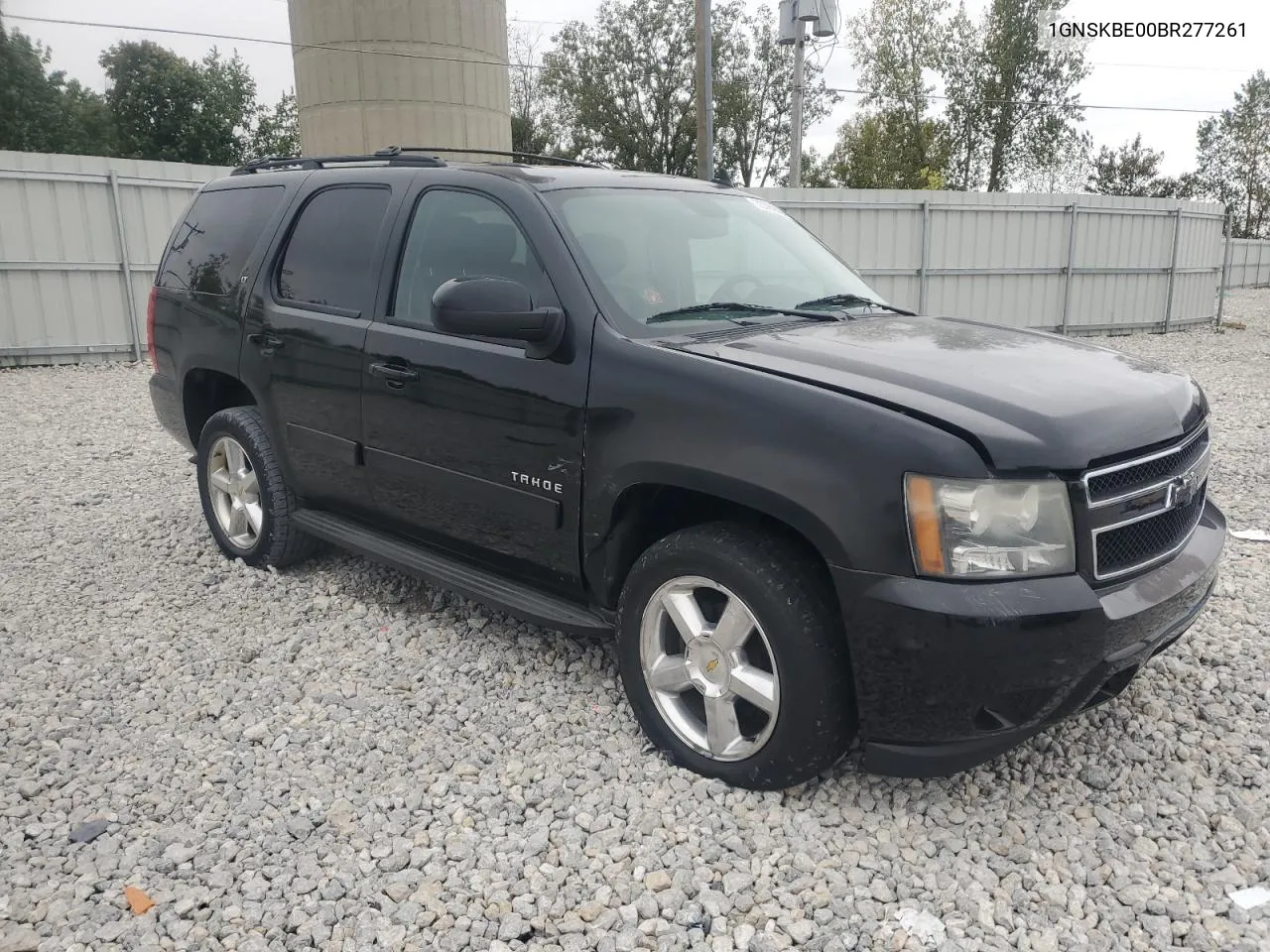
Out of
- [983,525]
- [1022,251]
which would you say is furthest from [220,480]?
[1022,251]

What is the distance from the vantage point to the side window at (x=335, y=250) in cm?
405

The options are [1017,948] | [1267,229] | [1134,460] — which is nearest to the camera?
[1017,948]

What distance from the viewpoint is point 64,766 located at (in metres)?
3.19

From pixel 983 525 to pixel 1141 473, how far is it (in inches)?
22.9

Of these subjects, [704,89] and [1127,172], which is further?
[1127,172]

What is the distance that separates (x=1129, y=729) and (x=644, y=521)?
177 centimetres

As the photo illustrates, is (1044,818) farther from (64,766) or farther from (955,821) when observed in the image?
(64,766)

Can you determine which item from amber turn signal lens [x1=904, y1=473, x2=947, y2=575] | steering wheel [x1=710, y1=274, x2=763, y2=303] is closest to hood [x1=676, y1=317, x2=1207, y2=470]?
amber turn signal lens [x1=904, y1=473, x2=947, y2=575]

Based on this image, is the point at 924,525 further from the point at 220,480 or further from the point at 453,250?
the point at 220,480

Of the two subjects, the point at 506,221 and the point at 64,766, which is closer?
the point at 64,766

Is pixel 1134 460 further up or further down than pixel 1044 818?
further up

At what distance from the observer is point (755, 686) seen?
2805mm

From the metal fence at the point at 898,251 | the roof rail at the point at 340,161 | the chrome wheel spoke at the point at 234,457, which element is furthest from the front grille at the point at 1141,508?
the metal fence at the point at 898,251

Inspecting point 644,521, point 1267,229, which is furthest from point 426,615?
point 1267,229
